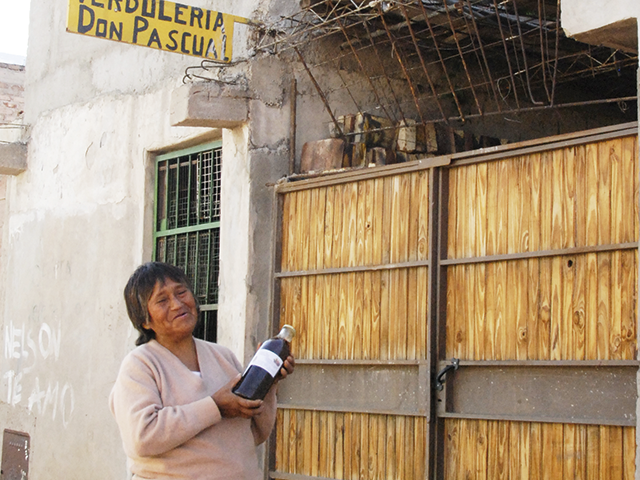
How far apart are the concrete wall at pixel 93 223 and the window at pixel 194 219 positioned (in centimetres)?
10

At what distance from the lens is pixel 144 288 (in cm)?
333

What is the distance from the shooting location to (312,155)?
6629 mm

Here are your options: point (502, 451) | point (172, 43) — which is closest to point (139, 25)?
point (172, 43)

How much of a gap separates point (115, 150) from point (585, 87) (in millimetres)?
4050

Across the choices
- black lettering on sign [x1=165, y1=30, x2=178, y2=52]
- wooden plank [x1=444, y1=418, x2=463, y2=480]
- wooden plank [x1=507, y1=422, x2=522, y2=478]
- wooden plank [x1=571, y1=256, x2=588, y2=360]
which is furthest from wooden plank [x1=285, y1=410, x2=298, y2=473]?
black lettering on sign [x1=165, y1=30, x2=178, y2=52]

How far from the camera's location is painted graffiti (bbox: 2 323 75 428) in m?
8.34

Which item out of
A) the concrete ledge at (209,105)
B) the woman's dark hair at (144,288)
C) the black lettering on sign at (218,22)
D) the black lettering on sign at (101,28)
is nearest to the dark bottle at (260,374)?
the woman's dark hair at (144,288)

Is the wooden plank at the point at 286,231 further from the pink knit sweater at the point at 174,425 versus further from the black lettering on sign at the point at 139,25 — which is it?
the pink knit sweater at the point at 174,425

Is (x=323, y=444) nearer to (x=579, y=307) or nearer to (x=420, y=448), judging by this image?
(x=420, y=448)

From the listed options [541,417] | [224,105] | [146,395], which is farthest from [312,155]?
[146,395]

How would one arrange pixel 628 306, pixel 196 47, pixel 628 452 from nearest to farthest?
pixel 628 452
pixel 628 306
pixel 196 47

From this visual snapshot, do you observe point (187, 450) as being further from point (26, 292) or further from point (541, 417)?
point (26, 292)

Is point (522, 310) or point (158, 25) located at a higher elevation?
point (158, 25)

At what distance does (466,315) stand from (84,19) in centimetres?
320
